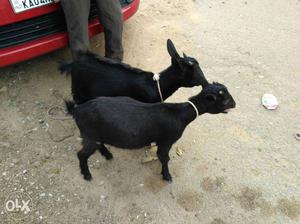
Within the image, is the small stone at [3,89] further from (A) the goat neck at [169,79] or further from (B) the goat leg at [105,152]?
(A) the goat neck at [169,79]

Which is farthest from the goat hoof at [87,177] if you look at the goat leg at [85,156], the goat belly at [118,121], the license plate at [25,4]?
the license plate at [25,4]

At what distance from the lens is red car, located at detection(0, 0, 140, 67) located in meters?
4.07

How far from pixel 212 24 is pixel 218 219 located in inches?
143

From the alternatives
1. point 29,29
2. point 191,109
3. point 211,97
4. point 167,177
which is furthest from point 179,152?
point 29,29

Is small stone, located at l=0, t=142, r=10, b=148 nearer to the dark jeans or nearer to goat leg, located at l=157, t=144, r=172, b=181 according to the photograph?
the dark jeans

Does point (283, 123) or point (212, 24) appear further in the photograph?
point (212, 24)

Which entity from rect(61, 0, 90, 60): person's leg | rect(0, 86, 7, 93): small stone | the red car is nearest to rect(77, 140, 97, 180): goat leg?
rect(61, 0, 90, 60): person's leg

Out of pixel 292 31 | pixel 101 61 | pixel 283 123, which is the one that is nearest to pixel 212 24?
pixel 292 31

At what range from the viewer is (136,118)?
11.4ft

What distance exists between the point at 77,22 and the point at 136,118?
1564 millimetres

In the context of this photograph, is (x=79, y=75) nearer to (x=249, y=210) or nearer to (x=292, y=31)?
(x=249, y=210)

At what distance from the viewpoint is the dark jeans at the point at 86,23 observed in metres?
4.23

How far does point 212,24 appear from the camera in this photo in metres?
6.20

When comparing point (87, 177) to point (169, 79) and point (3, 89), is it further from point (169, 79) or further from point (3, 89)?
point (3, 89)
